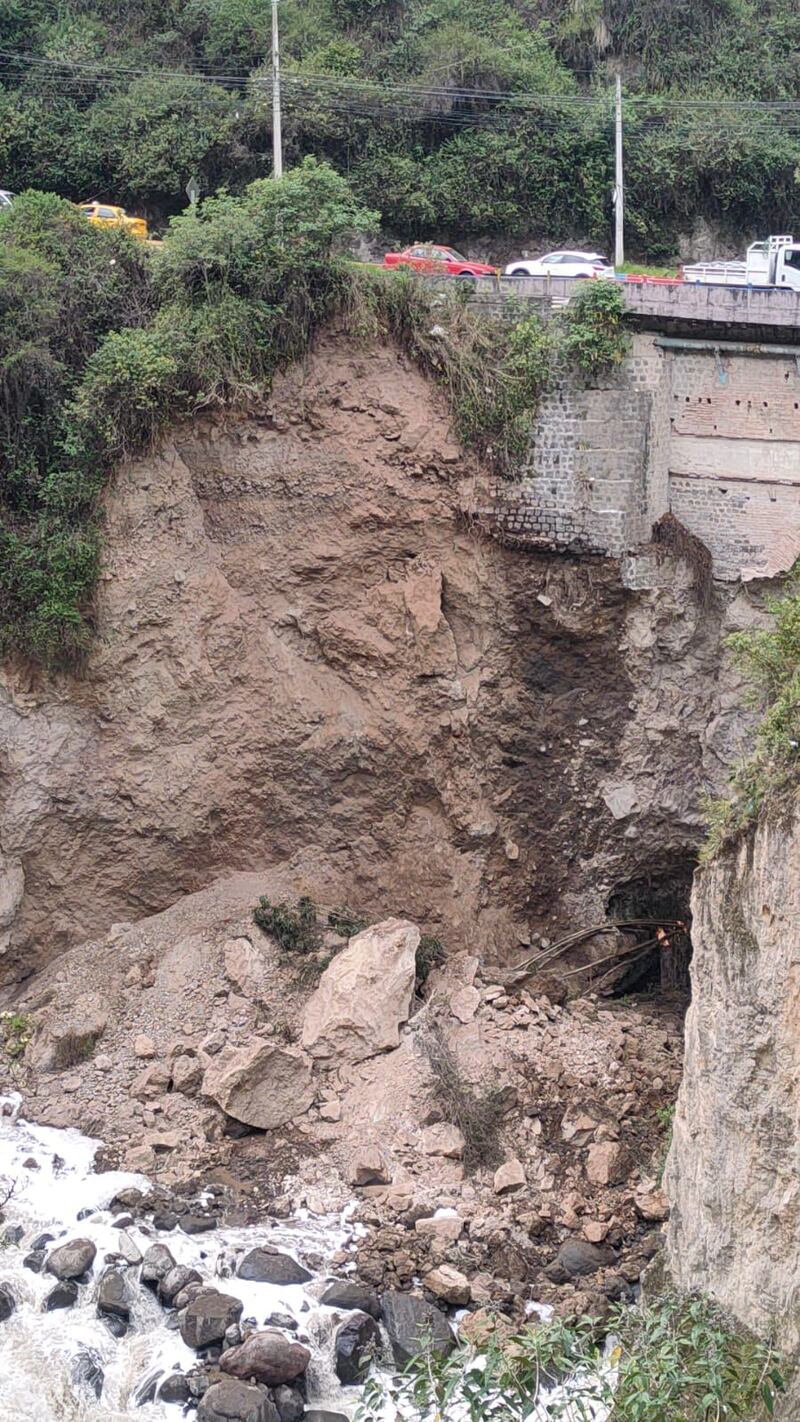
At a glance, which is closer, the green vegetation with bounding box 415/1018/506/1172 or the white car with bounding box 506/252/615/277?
the green vegetation with bounding box 415/1018/506/1172

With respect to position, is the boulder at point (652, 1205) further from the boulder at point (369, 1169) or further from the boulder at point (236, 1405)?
the boulder at point (236, 1405)

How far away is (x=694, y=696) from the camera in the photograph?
17.5 m

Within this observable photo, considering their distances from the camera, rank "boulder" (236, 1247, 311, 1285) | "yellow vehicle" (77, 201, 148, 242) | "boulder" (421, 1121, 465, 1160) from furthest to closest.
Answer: "yellow vehicle" (77, 201, 148, 242)
"boulder" (421, 1121, 465, 1160)
"boulder" (236, 1247, 311, 1285)

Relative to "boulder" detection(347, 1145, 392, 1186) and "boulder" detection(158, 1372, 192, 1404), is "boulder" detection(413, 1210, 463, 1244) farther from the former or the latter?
"boulder" detection(158, 1372, 192, 1404)

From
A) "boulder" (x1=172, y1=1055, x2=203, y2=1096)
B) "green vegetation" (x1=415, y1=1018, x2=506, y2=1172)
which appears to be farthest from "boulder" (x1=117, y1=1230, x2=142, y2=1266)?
"green vegetation" (x1=415, y1=1018, x2=506, y2=1172)

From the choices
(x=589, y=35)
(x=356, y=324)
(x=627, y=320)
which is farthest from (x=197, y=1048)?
(x=589, y=35)

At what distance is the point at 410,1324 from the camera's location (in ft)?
40.7

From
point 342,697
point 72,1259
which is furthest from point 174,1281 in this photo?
point 342,697

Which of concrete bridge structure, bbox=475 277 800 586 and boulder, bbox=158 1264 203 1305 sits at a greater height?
concrete bridge structure, bbox=475 277 800 586

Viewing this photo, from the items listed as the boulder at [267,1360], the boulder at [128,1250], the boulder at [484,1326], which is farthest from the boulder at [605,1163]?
the boulder at [128,1250]

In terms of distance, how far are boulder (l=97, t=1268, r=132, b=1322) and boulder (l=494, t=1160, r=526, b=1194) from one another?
3.36 m

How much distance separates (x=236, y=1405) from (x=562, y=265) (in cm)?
1488

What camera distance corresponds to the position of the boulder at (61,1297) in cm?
1294

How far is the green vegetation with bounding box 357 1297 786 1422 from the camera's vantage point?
8672 millimetres
